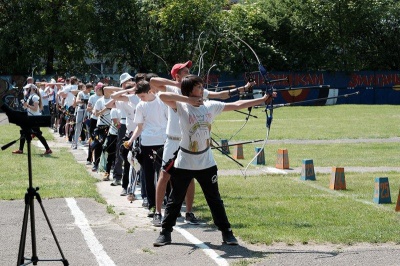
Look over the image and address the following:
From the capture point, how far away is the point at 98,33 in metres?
55.6

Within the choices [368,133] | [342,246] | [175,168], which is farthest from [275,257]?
[368,133]

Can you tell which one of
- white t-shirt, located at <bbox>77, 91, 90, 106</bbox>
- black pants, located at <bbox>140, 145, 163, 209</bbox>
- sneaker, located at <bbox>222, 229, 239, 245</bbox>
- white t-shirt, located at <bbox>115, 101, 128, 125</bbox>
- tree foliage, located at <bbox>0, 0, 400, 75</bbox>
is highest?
tree foliage, located at <bbox>0, 0, 400, 75</bbox>

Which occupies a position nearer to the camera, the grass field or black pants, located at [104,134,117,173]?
the grass field

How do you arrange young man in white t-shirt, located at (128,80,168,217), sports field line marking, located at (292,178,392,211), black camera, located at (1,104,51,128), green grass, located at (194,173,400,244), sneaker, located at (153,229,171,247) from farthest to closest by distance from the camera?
sports field line marking, located at (292,178,392,211) < young man in white t-shirt, located at (128,80,168,217) < green grass, located at (194,173,400,244) < sneaker, located at (153,229,171,247) < black camera, located at (1,104,51,128)

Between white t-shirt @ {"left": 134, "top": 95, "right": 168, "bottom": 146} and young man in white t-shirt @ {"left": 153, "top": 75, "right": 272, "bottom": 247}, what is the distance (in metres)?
2.17

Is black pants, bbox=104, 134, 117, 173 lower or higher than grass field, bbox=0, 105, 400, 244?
higher

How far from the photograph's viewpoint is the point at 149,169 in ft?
39.0

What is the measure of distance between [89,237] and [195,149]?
1.80 meters

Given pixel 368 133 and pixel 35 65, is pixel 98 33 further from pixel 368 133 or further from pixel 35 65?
pixel 368 133

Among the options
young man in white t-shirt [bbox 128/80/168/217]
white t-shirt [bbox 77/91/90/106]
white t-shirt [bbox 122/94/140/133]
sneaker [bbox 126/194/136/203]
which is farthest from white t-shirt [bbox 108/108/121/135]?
white t-shirt [bbox 77/91/90/106]

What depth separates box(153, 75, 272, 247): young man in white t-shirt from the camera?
31.2 ft

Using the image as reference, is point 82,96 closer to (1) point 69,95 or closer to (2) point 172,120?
(1) point 69,95

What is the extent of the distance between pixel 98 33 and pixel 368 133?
3058cm

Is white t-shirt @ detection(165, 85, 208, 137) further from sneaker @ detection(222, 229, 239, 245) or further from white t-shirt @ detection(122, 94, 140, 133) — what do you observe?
white t-shirt @ detection(122, 94, 140, 133)
